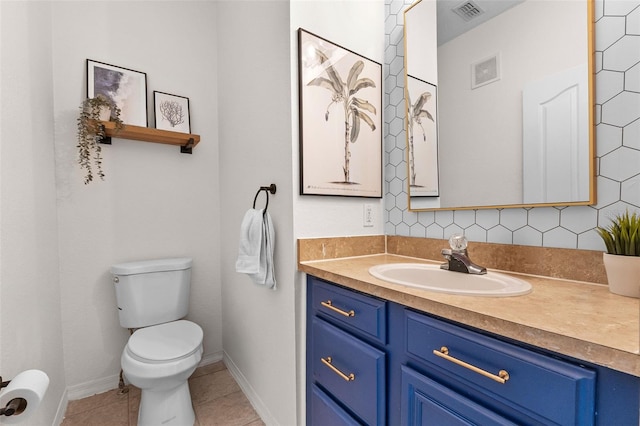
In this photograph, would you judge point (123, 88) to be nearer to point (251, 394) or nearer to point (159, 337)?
point (159, 337)

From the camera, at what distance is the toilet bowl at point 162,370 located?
128 centimetres

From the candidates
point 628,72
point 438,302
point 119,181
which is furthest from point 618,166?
point 119,181

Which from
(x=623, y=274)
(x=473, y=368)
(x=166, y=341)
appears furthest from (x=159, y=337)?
(x=623, y=274)

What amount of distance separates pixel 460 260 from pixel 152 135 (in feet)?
5.85

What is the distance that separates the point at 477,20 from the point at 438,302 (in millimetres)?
1160

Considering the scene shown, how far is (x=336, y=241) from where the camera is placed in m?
1.32

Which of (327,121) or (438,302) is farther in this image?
(327,121)

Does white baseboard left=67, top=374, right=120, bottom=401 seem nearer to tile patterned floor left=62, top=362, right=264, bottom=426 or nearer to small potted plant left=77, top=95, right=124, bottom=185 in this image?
tile patterned floor left=62, top=362, right=264, bottom=426

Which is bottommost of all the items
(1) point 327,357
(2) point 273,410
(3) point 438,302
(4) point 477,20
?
(2) point 273,410

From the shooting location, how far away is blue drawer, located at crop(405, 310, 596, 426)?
487mm

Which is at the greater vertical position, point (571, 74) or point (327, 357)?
point (571, 74)

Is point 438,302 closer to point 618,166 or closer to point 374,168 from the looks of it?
point 618,166

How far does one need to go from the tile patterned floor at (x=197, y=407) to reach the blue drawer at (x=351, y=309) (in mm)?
891

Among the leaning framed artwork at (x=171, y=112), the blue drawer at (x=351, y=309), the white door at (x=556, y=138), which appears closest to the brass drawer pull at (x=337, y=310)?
the blue drawer at (x=351, y=309)
